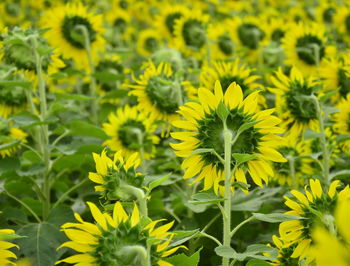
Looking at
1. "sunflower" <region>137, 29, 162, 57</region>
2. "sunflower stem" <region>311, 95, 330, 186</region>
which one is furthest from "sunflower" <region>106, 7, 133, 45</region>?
"sunflower stem" <region>311, 95, 330, 186</region>

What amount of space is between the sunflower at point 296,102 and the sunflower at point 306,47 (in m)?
0.75

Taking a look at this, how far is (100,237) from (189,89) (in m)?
1.14

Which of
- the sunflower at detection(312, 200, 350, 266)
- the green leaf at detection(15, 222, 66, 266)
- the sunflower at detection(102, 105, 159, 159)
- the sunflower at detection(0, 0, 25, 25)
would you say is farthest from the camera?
the sunflower at detection(0, 0, 25, 25)

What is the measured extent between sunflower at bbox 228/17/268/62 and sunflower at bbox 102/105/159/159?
127 centimetres

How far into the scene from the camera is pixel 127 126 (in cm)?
217

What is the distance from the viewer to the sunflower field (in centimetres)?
114

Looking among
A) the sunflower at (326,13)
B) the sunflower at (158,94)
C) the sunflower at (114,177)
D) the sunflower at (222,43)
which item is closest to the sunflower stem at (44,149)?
the sunflower at (158,94)

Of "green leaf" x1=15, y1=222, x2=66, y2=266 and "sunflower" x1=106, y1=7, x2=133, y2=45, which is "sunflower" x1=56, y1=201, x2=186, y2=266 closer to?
"green leaf" x1=15, y1=222, x2=66, y2=266

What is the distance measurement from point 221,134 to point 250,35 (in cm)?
213

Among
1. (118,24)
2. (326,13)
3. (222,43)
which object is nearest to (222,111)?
(222,43)

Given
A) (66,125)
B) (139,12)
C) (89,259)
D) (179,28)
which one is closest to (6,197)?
(66,125)

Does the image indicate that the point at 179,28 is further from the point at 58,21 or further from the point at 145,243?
the point at 145,243

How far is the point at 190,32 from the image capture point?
3041 millimetres

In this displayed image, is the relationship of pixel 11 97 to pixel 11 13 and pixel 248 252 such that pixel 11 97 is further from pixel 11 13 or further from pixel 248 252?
pixel 11 13
